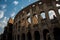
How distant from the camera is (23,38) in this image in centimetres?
2328

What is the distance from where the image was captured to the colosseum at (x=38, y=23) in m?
18.8

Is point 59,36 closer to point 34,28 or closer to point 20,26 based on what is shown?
point 34,28

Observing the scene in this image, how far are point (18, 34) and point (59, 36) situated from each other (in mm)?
8176

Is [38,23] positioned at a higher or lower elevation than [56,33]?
higher

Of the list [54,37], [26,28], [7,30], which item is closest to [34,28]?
[26,28]

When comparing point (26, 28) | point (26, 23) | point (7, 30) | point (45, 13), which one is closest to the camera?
point (45, 13)

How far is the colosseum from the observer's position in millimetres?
18828

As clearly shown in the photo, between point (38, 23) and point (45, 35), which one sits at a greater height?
point (38, 23)

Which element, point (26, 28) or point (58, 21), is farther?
point (26, 28)

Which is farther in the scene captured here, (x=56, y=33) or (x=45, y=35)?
(x=45, y=35)

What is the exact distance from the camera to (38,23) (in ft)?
66.8

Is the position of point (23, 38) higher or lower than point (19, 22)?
lower

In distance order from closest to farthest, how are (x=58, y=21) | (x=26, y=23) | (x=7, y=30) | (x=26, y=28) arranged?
(x=58, y=21) → (x=26, y=28) → (x=26, y=23) → (x=7, y=30)

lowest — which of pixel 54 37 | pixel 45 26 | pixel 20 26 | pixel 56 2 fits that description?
pixel 54 37
